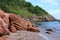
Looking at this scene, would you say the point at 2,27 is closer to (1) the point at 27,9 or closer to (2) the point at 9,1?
(2) the point at 9,1

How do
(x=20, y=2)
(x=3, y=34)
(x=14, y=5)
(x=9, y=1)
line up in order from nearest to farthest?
(x=3, y=34), (x=9, y=1), (x=14, y=5), (x=20, y=2)

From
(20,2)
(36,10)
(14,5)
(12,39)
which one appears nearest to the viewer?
(12,39)

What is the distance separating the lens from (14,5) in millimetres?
163000

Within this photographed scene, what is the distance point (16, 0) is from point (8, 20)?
136 metres

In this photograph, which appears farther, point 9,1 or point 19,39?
point 9,1

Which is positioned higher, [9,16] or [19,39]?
[9,16]

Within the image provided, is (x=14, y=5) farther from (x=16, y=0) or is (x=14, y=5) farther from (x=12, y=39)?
(x=12, y=39)

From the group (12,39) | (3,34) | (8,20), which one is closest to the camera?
(12,39)

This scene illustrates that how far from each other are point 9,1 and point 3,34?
12582 centimetres

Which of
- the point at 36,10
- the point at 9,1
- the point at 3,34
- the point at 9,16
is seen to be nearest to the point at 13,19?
the point at 9,16

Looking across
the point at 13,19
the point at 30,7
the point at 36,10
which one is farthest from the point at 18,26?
the point at 36,10

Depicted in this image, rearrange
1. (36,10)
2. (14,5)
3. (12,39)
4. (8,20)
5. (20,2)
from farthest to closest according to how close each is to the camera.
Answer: (36,10), (20,2), (14,5), (8,20), (12,39)

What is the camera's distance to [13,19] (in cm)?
3900

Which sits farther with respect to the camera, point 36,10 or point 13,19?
point 36,10
